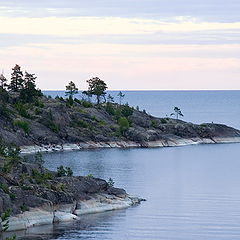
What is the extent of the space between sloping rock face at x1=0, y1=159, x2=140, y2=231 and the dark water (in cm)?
176

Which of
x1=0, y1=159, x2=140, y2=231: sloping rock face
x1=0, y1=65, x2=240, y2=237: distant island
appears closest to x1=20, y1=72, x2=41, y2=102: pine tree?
x1=0, y1=65, x2=240, y2=237: distant island

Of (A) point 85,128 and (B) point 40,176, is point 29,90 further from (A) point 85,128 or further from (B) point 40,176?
(B) point 40,176

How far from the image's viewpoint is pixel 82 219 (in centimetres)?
8262

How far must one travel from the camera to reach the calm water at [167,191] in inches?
3100

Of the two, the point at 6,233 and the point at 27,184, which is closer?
the point at 6,233

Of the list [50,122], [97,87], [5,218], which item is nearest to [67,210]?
[5,218]

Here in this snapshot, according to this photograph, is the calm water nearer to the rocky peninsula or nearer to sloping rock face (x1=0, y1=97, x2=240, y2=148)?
the rocky peninsula

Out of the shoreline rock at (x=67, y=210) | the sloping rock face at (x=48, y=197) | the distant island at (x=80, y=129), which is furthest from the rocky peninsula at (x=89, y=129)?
the shoreline rock at (x=67, y=210)

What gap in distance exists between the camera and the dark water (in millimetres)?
78938

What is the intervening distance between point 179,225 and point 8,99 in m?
94.7

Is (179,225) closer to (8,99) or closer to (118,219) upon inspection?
(118,219)

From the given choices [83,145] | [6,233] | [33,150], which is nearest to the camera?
[6,233]

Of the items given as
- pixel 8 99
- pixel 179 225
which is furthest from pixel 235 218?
pixel 8 99

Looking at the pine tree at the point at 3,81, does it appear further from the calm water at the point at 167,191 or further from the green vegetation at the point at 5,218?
the green vegetation at the point at 5,218
